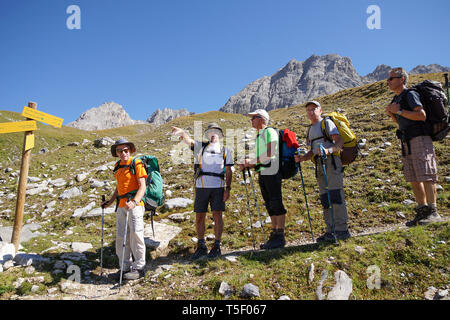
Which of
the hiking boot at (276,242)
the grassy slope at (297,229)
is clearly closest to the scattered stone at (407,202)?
the grassy slope at (297,229)

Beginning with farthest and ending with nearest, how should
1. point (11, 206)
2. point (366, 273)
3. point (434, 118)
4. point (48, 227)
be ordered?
point (11, 206) < point (48, 227) < point (434, 118) < point (366, 273)

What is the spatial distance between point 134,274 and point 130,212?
131 cm

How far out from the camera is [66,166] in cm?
1708

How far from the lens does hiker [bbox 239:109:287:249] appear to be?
5.61 meters

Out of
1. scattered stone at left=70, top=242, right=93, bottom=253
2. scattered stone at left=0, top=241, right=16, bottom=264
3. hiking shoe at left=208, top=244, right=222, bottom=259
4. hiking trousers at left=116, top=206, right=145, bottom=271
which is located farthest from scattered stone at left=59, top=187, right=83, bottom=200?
hiking shoe at left=208, top=244, right=222, bottom=259

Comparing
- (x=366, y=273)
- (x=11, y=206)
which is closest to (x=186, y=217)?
(x=366, y=273)

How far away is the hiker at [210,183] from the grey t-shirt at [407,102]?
3924 millimetres

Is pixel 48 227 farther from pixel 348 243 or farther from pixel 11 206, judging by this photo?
pixel 348 243

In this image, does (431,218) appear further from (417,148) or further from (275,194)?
(275,194)

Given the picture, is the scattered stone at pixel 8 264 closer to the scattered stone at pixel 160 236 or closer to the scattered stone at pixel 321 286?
the scattered stone at pixel 160 236

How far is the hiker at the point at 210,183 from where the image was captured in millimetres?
6027

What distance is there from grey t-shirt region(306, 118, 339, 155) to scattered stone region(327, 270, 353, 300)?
2462mm

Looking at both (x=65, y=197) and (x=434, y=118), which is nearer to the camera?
(x=434, y=118)
